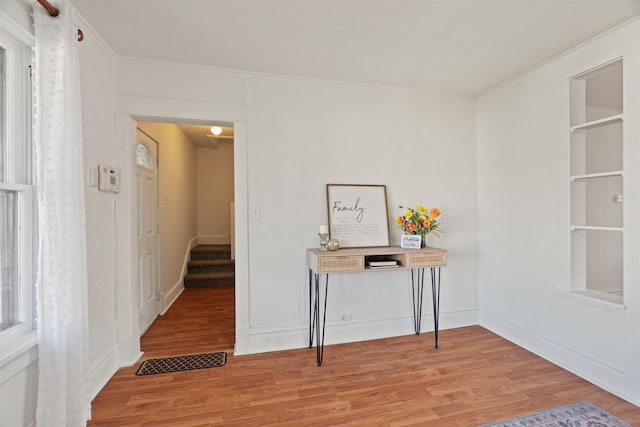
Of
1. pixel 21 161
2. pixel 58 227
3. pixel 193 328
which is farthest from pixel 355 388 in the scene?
pixel 21 161

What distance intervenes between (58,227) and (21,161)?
16.0 inches

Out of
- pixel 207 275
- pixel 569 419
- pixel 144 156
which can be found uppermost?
pixel 144 156

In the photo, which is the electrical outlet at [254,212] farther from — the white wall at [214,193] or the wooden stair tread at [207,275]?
the white wall at [214,193]

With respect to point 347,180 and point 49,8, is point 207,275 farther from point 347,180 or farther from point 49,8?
point 49,8

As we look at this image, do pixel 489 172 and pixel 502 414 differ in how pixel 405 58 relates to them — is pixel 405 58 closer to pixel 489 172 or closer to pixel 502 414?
pixel 489 172

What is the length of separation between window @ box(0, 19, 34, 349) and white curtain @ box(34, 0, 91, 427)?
0.13 metres

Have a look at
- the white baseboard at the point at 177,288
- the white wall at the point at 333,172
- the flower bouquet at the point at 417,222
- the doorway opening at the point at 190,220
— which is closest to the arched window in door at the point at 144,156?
the doorway opening at the point at 190,220

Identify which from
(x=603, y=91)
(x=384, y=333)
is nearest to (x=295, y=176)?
(x=384, y=333)

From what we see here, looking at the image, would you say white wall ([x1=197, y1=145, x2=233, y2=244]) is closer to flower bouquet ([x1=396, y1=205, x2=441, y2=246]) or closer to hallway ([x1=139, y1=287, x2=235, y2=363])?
hallway ([x1=139, y1=287, x2=235, y2=363])

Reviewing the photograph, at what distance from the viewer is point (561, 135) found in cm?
248

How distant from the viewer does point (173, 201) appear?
14.6 ft

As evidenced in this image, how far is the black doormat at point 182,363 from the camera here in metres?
2.42

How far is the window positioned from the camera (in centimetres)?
149

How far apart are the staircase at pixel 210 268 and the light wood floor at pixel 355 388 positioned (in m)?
1.96
